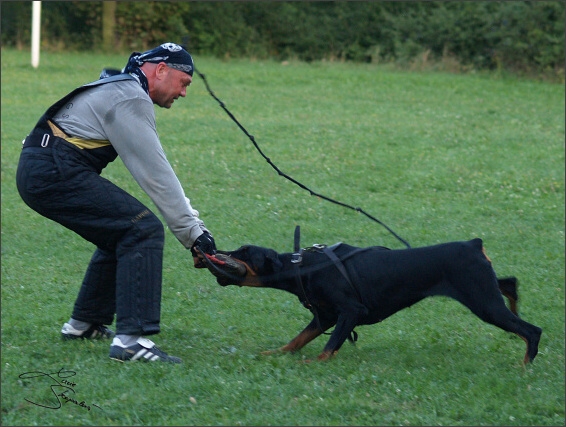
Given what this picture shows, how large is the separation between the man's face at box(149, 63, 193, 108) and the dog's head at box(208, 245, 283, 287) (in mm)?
996

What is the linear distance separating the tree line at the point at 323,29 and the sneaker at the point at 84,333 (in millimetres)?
17986

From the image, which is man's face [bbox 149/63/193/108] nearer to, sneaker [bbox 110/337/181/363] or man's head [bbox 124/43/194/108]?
man's head [bbox 124/43/194/108]

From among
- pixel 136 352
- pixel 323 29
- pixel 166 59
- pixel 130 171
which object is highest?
pixel 166 59

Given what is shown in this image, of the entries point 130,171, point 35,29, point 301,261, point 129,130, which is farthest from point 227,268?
point 35,29

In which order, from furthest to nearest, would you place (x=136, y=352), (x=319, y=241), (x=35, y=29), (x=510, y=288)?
(x=35, y=29)
(x=319, y=241)
(x=510, y=288)
(x=136, y=352)

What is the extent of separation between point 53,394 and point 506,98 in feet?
49.2

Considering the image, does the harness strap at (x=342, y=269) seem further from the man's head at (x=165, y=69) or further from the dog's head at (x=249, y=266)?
the man's head at (x=165, y=69)

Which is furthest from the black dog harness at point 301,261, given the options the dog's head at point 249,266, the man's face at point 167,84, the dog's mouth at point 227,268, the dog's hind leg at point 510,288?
the man's face at point 167,84

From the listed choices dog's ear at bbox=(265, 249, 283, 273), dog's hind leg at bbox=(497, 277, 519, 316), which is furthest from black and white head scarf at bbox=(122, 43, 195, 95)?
dog's hind leg at bbox=(497, 277, 519, 316)

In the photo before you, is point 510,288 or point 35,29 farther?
point 35,29

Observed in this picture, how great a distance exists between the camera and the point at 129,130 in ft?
15.0

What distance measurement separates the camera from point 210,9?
2966cm

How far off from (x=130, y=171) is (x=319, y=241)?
12.8ft

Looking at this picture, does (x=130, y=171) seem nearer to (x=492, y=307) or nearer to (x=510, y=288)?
(x=492, y=307)
